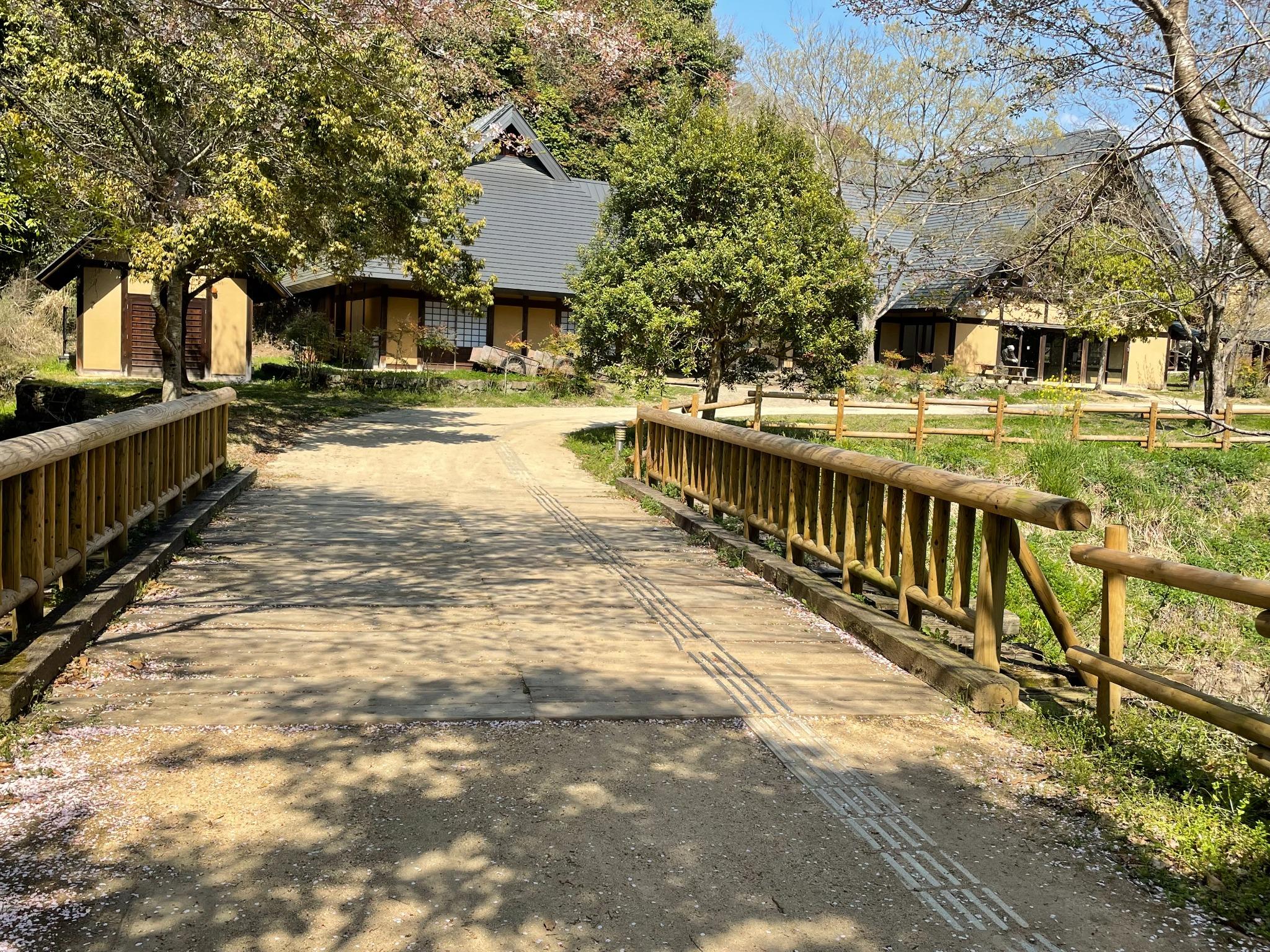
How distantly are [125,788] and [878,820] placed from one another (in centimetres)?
250

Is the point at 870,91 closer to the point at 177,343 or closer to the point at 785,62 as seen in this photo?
the point at 785,62

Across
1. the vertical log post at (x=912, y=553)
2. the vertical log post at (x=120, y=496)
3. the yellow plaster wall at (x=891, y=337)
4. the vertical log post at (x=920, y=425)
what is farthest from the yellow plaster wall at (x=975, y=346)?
the vertical log post at (x=120, y=496)

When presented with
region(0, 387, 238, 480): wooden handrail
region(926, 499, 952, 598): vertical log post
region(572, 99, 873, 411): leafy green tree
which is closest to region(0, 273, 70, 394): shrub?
region(572, 99, 873, 411): leafy green tree

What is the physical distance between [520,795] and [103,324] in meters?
27.3

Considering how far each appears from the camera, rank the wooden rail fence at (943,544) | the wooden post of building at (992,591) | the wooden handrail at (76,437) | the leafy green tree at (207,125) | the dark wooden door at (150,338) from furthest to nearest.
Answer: the dark wooden door at (150,338), the leafy green tree at (207,125), the wooden post of building at (992,591), the wooden handrail at (76,437), the wooden rail fence at (943,544)

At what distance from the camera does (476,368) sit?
31734 millimetres

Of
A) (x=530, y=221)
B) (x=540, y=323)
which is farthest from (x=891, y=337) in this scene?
(x=530, y=221)

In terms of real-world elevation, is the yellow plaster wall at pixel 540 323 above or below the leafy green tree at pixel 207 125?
below

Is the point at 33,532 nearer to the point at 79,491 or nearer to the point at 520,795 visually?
the point at 79,491

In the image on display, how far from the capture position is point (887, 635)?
5.67 m

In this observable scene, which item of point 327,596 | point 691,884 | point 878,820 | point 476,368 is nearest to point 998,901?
point 878,820

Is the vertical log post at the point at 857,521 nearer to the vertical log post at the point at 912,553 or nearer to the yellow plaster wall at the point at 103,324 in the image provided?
the vertical log post at the point at 912,553

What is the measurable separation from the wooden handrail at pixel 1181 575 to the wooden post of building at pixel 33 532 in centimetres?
441

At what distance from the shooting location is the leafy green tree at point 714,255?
54.1 feet
